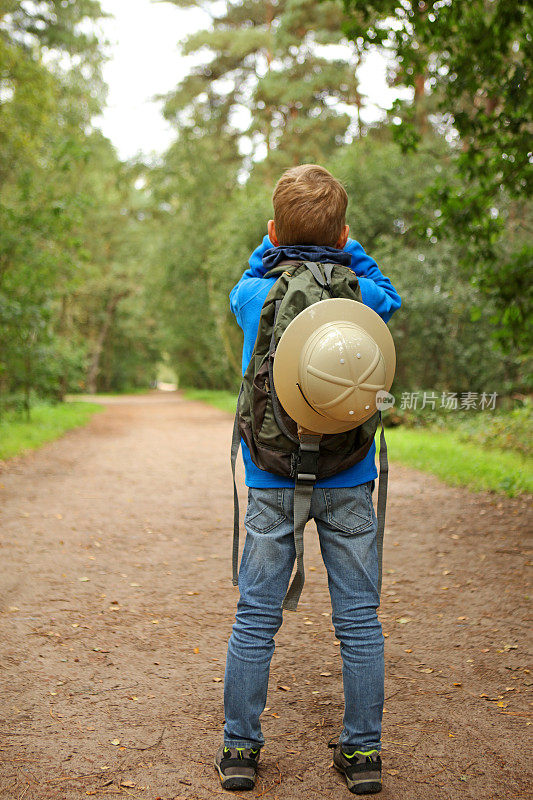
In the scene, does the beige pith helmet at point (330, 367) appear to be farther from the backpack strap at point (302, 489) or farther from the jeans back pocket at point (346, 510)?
the jeans back pocket at point (346, 510)

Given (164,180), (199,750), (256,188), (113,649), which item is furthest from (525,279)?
(164,180)

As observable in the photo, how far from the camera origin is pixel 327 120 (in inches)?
905

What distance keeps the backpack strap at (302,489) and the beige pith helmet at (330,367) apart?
63 millimetres

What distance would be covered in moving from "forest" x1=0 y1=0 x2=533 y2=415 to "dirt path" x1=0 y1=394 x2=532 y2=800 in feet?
12.1

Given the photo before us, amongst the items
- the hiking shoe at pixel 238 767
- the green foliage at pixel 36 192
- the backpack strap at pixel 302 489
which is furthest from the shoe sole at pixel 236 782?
the green foliage at pixel 36 192

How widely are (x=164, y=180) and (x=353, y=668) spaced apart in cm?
2934

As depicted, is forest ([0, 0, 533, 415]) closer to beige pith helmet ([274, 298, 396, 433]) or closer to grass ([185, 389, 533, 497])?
grass ([185, 389, 533, 497])

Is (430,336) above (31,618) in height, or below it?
above

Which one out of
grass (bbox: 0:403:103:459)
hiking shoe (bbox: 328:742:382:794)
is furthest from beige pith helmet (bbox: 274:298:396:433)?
grass (bbox: 0:403:103:459)

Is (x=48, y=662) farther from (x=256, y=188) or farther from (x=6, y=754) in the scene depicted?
(x=256, y=188)

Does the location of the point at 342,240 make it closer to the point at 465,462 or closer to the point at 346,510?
the point at 346,510

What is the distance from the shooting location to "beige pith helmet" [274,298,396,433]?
225 centimetres

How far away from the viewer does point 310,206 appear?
2453 millimetres

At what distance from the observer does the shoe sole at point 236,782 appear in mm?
2457
